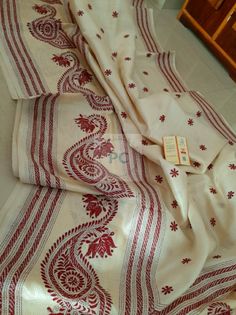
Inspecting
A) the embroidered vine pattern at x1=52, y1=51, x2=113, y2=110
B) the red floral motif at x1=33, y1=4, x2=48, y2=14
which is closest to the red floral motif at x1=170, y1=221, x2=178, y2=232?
the embroidered vine pattern at x1=52, y1=51, x2=113, y2=110

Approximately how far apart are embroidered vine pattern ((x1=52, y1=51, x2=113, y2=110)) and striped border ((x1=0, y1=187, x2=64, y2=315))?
43 centimetres

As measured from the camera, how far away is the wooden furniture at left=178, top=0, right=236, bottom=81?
6.23 ft

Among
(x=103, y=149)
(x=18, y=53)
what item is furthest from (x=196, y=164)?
(x=18, y=53)

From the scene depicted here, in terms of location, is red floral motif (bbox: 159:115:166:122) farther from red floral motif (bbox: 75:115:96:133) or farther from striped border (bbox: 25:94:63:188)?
striped border (bbox: 25:94:63:188)

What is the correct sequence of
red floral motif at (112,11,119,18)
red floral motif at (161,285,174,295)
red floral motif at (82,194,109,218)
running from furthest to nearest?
red floral motif at (112,11,119,18)
red floral motif at (82,194,109,218)
red floral motif at (161,285,174,295)

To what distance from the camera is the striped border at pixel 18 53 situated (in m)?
1.02

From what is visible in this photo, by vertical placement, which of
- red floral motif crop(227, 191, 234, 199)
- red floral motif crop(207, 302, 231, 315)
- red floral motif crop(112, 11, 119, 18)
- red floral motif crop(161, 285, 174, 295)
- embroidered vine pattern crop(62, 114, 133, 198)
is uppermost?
red floral motif crop(112, 11, 119, 18)

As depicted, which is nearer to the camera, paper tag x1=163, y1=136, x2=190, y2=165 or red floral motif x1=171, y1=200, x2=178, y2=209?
red floral motif x1=171, y1=200, x2=178, y2=209

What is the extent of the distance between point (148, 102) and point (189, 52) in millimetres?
1072

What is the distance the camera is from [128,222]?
83 cm

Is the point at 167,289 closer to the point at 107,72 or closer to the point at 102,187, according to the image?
the point at 102,187

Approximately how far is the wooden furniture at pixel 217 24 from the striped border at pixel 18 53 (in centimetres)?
142

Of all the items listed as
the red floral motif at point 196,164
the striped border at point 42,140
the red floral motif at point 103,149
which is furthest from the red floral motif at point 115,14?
the red floral motif at point 196,164

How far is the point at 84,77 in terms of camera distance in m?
1.17
